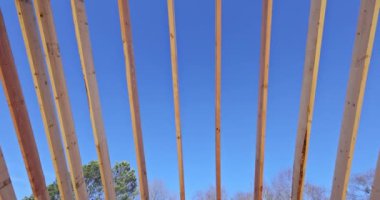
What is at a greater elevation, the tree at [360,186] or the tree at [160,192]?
the tree at [160,192]

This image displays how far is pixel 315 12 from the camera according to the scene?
2072 mm

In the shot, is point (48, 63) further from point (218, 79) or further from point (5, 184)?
point (218, 79)

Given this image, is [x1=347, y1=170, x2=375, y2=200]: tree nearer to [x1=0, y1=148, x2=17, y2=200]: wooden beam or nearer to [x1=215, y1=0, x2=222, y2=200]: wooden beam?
[x1=215, y1=0, x2=222, y2=200]: wooden beam

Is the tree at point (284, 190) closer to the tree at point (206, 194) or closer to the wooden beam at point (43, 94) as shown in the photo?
the tree at point (206, 194)

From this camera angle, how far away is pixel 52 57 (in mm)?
2129

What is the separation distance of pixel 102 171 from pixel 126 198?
3.93 metres

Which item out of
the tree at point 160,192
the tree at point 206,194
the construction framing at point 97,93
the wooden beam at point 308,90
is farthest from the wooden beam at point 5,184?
the tree at point 206,194

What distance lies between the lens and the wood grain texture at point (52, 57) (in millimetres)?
2057

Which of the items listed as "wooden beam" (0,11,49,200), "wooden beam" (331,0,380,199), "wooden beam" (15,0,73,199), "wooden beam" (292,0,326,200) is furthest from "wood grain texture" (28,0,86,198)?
"wooden beam" (331,0,380,199)

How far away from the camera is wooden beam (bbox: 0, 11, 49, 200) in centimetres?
204

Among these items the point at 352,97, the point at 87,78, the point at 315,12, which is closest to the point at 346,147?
the point at 352,97

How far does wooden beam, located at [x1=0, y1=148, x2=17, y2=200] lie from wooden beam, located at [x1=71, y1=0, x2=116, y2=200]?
660mm

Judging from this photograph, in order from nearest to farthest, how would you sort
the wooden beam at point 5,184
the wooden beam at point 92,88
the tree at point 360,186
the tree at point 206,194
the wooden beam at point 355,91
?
the wooden beam at point 355,91 < the wooden beam at point 92,88 < the wooden beam at point 5,184 < the tree at point 360,186 < the tree at point 206,194

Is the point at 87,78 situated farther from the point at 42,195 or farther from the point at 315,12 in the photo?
the point at 315,12
